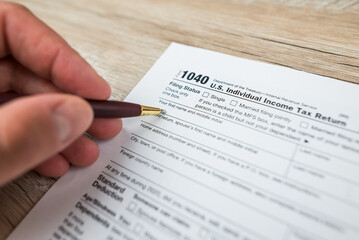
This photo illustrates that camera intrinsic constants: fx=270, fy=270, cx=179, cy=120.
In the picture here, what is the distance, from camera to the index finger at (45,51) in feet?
1.34

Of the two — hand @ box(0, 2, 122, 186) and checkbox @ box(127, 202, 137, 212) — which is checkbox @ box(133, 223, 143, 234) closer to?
checkbox @ box(127, 202, 137, 212)

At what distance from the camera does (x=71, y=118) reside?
0.30 metres

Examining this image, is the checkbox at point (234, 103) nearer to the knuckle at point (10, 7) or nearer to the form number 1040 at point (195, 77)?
the form number 1040 at point (195, 77)

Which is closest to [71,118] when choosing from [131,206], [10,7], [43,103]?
[43,103]

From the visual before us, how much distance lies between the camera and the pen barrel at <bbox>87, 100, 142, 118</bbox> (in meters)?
0.38

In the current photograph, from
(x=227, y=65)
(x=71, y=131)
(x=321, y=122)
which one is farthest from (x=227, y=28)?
(x=71, y=131)

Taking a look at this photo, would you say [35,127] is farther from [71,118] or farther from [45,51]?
[45,51]

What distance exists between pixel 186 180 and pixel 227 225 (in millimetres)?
78

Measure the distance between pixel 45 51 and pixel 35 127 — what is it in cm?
18

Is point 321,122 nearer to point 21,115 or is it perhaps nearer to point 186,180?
point 186,180

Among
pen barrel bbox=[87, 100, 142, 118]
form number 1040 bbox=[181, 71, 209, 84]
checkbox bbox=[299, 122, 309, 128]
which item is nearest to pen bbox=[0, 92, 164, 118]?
pen barrel bbox=[87, 100, 142, 118]

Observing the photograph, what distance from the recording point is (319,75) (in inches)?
16.9

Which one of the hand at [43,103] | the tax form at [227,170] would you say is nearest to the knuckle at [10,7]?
the hand at [43,103]

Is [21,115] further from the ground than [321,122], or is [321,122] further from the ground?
[321,122]
